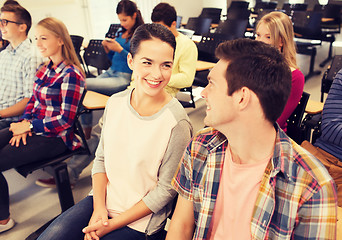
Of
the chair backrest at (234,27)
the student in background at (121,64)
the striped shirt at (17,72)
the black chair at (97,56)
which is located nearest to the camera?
the striped shirt at (17,72)

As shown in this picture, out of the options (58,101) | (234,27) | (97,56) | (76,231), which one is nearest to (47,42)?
(58,101)

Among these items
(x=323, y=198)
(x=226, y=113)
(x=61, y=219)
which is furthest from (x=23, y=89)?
(x=323, y=198)

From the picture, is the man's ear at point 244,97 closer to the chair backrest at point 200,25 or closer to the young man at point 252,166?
the young man at point 252,166

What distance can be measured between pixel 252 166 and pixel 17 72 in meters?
2.04

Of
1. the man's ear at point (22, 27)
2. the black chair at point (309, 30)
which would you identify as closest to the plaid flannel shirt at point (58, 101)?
the man's ear at point (22, 27)

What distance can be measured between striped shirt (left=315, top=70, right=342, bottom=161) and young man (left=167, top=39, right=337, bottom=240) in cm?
77

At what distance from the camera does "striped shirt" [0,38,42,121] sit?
2188 mm

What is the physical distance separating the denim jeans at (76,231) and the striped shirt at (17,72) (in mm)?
1286

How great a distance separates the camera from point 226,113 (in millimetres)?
896

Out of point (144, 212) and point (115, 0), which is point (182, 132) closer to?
point (144, 212)

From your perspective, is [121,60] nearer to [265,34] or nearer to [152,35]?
[265,34]

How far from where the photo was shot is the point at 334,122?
1512mm

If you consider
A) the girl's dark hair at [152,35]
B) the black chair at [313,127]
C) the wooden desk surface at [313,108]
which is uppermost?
the girl's dark hair at [152,35]

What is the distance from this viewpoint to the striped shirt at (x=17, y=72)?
7.18ft
